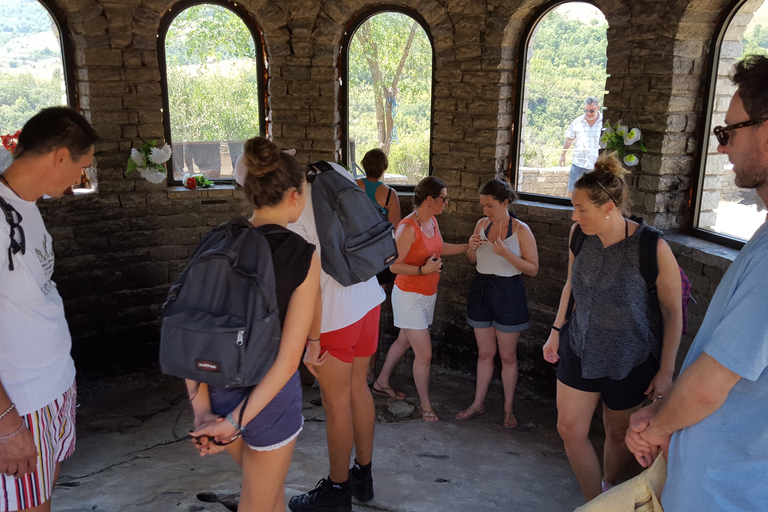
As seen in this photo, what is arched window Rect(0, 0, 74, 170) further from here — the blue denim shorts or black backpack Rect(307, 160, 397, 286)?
→ the blue denim shorts

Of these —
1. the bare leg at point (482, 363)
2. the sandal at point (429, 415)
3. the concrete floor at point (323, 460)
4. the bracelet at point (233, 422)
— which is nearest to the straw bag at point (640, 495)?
the bracelet at point (233, 422)

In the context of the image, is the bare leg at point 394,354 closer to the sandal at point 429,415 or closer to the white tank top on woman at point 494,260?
the sandal at point 429,415

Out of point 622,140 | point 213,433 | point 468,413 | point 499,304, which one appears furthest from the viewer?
point 468,413

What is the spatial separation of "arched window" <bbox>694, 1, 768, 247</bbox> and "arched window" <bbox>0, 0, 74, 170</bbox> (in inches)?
193

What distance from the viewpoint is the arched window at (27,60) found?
5.02 metres

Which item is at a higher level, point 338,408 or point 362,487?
point 338,408

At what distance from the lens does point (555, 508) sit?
3199 mm

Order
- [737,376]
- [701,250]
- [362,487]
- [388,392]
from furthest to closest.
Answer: [388,392]
[701,250]
[362,487]
[737,376]

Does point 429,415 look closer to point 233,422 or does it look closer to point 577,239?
point 577,239

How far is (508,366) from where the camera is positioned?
4535 mm

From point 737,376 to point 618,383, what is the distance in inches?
46.5

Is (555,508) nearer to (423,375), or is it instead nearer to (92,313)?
(423,375)

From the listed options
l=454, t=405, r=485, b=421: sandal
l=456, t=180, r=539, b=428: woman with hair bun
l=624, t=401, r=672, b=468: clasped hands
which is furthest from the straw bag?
l=454, t=405, r=485, b=421: sandal

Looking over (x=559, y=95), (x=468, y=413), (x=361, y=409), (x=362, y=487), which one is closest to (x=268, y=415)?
(x=361, y=409)
